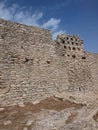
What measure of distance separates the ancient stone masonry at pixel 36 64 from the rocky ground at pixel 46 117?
1386 mm

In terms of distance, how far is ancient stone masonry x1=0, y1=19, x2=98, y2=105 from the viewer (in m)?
18.9

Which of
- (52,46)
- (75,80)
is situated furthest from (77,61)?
(52,46)

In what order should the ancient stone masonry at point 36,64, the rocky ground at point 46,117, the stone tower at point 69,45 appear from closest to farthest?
the rocky ground at point 46,117 < the ancient stone masonry at point 36,64 < the stone tower at point 69,45

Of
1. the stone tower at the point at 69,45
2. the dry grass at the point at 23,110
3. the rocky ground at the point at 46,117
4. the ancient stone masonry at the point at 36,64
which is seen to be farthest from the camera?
the stone tower at the point at 69,45

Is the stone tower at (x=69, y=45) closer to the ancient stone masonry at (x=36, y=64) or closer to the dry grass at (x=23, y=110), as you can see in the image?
the ancient stone masonry at (x=36, y=64)

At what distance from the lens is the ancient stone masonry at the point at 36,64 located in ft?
61.9

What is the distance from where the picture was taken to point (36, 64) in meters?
20.6

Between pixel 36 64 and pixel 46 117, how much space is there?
220 inches

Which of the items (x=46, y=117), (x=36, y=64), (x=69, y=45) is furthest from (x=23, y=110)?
(x=69, y=45)

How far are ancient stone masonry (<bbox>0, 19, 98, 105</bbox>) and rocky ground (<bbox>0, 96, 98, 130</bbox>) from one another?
4.55 ft

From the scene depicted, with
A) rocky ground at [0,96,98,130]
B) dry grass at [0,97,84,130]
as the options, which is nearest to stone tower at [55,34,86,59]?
dry grass at [0,97,84,130]

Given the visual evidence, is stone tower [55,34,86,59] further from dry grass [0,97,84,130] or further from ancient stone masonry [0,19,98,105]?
dry grass [0,97,84,130]

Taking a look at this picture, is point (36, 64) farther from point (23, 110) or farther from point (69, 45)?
point (23, 110)

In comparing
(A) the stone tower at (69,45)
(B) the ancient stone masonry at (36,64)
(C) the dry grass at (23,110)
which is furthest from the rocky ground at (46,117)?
(A) the stone tower at (69,45)
